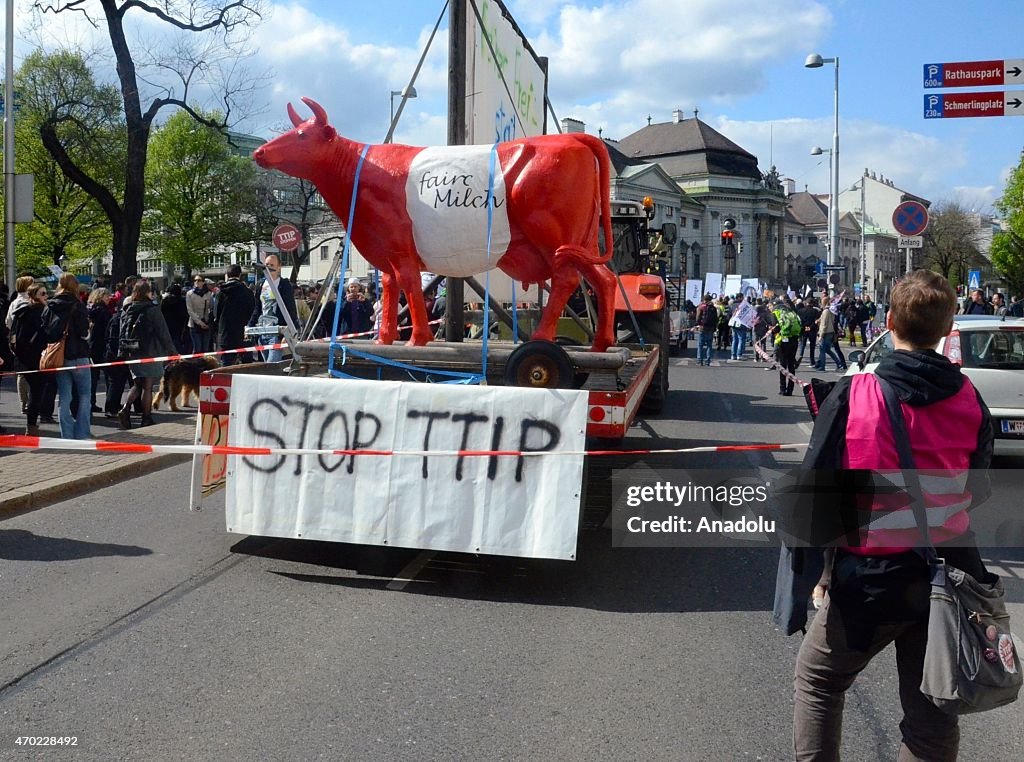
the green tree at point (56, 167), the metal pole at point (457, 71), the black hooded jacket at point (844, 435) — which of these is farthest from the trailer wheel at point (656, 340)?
the green tree at point (56, 167)

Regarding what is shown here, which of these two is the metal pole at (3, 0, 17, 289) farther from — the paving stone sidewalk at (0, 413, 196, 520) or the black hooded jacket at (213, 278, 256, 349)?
the paving stone sidewalk at (0, 413, 196, 520)

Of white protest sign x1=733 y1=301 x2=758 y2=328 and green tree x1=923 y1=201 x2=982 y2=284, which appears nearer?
white protest sign x1=733 y1=301 x2=758 y2=328

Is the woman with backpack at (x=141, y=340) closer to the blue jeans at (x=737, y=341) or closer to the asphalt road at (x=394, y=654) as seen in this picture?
the asphalt road at (x=394, y=654)

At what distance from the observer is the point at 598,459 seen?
8258 mm

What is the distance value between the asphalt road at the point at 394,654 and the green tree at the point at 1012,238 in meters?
50.4

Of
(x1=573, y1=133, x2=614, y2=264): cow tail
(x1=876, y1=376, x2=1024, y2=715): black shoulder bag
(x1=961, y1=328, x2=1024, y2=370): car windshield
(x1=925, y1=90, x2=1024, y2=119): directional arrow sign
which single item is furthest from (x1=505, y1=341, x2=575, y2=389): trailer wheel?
(x1=925, y1=90, x2=1024, y2=119): directional arrow sign

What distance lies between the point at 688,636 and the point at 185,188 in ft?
184

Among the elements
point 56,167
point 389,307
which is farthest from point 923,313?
point 56,167

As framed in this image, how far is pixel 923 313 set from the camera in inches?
105

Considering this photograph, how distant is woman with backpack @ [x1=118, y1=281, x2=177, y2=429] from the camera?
10.9 meters

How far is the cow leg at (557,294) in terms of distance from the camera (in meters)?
6.50

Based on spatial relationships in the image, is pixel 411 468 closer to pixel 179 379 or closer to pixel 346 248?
pixel 346 248

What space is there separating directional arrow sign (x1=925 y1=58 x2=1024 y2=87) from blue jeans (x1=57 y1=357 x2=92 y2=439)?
11150 mm

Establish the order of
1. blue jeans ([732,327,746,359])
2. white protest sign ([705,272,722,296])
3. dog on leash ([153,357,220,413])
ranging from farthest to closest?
white protest sign ([705,272,722,296]) < blue jeans ([732,327,746,359]) < dog on leash ([153,357,220,413])
